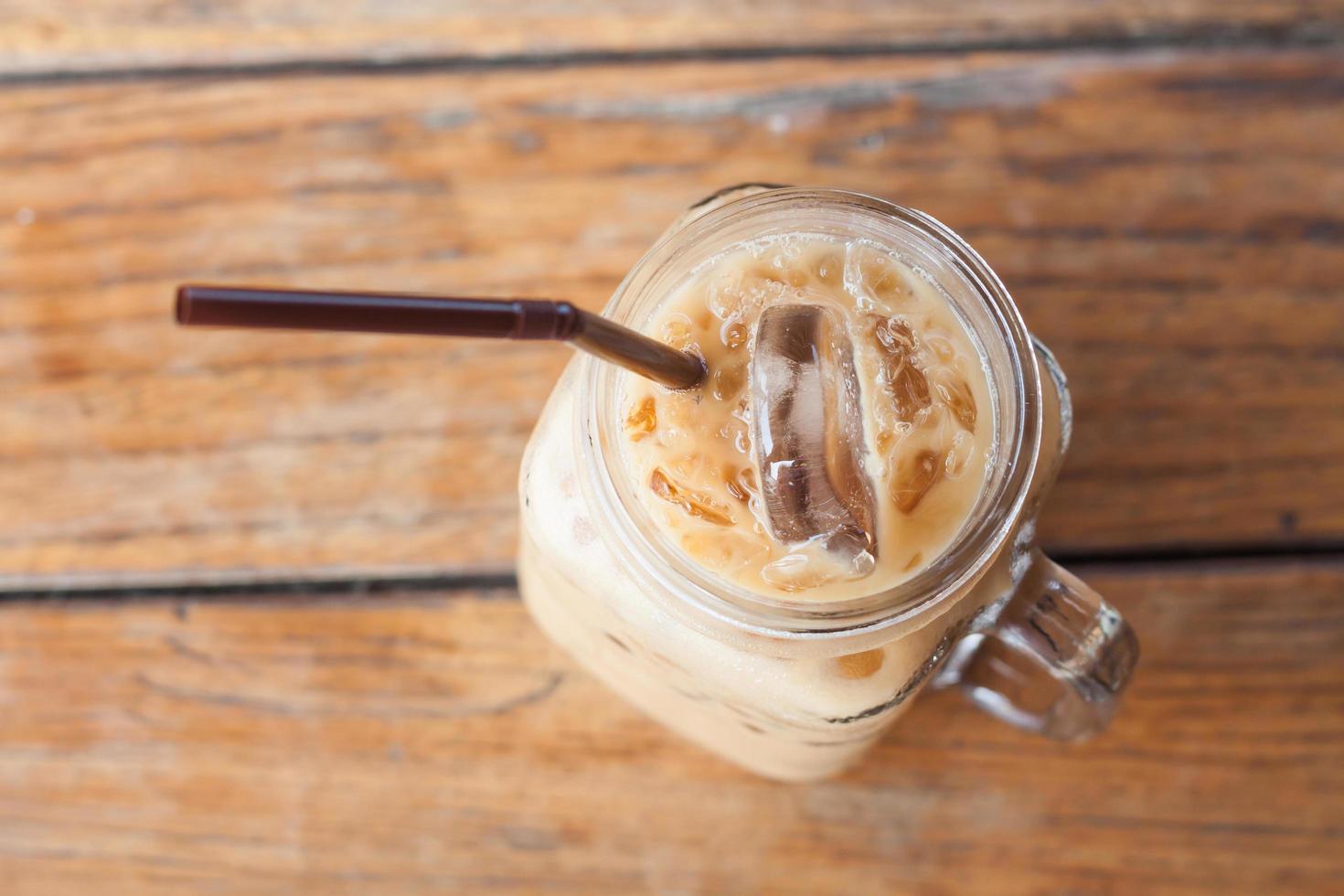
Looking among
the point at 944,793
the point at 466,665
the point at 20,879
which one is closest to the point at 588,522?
the point at 466,665

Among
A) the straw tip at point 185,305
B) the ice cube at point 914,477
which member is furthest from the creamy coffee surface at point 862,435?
the straw tip at point 185,305

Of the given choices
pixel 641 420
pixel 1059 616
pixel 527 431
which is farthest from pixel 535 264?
pixel 1059 616

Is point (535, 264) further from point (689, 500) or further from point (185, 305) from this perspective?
point (185, 305)

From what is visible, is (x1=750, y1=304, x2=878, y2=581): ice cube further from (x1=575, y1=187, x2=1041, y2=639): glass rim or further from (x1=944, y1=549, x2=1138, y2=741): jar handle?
(x1=944, y1=549, x2=1138, y2=741): jar handle

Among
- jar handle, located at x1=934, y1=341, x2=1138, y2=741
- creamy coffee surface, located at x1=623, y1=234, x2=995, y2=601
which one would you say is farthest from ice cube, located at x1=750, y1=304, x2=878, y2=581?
jar handle, located at x1=934, y1=341, x2=1138, y2=741

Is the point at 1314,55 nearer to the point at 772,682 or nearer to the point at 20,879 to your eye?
the point at 772,682

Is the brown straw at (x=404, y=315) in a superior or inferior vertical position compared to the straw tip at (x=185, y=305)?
inferior

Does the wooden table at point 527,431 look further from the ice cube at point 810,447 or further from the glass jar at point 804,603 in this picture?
the ice cube at point 810,447
